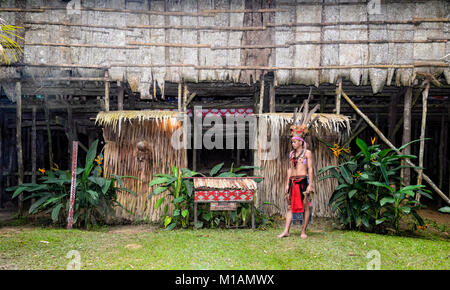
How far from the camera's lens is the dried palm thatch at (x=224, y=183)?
5.05 m

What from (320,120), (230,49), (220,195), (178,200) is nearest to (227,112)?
(230,49)

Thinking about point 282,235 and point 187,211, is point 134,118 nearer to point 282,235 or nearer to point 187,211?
point 187,211

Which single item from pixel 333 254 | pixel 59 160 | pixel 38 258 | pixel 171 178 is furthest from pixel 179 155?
pixel 59 160

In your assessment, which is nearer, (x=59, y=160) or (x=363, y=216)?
(x=363, y=216)

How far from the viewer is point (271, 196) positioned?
238 inches

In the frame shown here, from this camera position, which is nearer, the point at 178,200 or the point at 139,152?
the point at 178,200

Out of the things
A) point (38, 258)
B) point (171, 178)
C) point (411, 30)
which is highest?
point (411, 30)

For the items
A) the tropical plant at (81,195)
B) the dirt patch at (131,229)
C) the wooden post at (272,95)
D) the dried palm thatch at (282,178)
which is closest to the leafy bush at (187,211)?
the dirt patch at (131,229)

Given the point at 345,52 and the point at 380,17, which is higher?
the point at 380,17

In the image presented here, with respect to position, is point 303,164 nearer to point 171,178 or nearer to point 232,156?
point 171,178

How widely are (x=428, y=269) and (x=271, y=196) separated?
303 cm

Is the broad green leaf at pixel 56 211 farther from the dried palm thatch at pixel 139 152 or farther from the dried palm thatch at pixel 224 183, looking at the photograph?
the dried palm thatch at pixel 224 183

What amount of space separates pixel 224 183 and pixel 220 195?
0.25 m

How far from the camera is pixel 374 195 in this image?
482 cm
